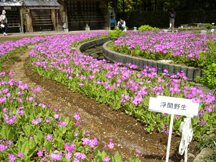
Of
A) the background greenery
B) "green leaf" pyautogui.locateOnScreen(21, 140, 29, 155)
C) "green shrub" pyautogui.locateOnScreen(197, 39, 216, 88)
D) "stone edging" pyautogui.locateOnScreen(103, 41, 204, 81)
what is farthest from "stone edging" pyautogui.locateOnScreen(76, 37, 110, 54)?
the background greenery

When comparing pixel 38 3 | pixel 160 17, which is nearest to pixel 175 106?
pixel 38 3

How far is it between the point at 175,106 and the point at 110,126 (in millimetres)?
1749

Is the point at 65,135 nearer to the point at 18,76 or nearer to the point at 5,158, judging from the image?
the point at 5,158

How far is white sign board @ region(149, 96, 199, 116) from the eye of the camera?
7.57 ft

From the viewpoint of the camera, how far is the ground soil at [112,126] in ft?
10.6

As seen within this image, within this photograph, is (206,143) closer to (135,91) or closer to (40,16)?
(135,91)

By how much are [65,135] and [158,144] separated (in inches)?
54.7

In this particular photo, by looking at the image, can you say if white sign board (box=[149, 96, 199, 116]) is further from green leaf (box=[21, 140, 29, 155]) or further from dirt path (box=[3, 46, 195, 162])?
green leaf (box=[21, 140, 29, 155])

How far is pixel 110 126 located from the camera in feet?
12.8

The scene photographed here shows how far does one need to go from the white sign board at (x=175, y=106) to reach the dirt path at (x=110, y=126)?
3.18ft

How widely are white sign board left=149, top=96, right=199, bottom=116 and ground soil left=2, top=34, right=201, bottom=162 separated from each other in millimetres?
873

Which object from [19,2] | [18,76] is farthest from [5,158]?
[19,2]

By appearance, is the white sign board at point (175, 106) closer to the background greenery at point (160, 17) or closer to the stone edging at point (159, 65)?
the stone edging at point (159, 65)

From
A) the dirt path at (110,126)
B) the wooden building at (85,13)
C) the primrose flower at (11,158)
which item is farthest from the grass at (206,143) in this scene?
the wooden building at (85,13)
